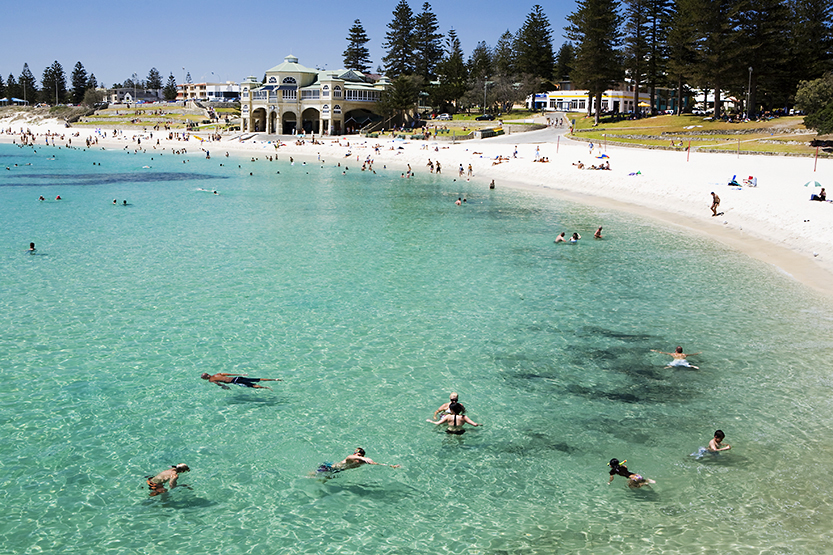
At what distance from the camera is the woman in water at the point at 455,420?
11.3m

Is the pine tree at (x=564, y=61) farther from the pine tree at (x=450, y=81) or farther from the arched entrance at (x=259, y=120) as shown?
the arched entrance at (x=259, y=120)

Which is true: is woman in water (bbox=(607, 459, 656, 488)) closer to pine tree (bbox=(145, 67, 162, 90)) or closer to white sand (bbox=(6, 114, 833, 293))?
white sand (bbox=(6, 114, 833, 293))

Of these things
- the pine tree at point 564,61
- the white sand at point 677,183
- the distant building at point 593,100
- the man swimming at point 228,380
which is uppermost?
the pine tree at point 564,61

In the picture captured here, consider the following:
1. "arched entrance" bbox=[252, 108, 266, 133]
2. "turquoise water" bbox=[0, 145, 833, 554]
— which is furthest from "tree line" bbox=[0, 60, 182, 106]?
"turquoise water" bbox=[0, 145, 833, 554]

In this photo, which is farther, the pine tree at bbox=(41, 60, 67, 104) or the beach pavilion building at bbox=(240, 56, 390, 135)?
the pine tree at bbox=(41, 60, 67, 104)

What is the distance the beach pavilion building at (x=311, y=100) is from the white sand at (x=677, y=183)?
1427cm

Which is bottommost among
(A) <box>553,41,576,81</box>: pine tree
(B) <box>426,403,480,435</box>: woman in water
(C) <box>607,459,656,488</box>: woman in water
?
(C) <box>607,459,656,488</box>: woman in water

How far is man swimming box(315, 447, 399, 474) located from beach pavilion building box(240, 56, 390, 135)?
279 ft

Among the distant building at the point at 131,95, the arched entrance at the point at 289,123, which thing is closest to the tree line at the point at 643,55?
the arched entrance at the point at 289,123

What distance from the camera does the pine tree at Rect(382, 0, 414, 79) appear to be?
322ft

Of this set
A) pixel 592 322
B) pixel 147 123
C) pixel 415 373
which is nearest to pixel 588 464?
pixel 415 373

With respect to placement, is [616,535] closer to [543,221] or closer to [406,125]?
[543,221]

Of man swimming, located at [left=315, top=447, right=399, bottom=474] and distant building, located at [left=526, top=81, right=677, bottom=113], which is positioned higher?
distant building, located at [left=526, top=81, right=677, bottom=113]

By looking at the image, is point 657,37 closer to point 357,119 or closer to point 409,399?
point 357,119
